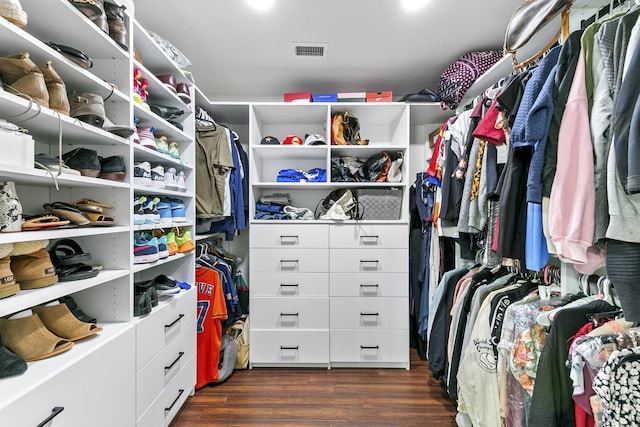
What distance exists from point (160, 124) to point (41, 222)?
2.80 ft

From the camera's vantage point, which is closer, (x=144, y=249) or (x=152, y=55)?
(x=144, y=249)

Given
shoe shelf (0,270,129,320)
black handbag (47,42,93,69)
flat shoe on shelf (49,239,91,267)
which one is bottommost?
shoe shelf (0,270,129,320)

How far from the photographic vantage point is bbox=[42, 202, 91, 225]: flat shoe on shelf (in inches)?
42.8

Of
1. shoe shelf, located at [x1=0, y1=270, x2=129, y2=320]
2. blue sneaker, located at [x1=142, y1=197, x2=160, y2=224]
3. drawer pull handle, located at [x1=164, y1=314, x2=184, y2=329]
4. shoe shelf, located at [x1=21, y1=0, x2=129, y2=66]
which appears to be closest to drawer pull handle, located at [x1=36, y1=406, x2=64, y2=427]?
shoe shelf, located at [x1=0, y1=270, x2=129, y2=320]

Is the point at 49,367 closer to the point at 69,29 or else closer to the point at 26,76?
the point at 26,76

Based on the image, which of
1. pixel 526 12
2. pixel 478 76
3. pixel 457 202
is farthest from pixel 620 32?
pixel 478 76

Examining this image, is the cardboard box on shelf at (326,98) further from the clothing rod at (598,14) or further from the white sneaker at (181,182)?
the clothing rod at (598,14)

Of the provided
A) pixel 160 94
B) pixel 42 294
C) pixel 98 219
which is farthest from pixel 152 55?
pixel 42 294

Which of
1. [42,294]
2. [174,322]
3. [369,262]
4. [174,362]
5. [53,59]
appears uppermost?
[53,59]

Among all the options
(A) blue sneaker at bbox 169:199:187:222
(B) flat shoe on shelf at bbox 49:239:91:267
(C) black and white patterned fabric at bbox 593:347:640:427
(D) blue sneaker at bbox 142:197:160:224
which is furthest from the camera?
(A) blue sneaker at bbox 169:199:187:222

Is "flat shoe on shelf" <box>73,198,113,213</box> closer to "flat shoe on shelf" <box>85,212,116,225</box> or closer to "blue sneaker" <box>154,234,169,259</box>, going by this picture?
"flat shoe on shelf" <box>85,212,116,225</box>

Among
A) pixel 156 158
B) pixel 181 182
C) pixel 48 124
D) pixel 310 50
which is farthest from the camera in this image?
pixel 310 50

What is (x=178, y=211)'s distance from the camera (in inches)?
73.7

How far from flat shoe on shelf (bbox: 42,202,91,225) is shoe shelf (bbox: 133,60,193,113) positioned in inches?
29.2
